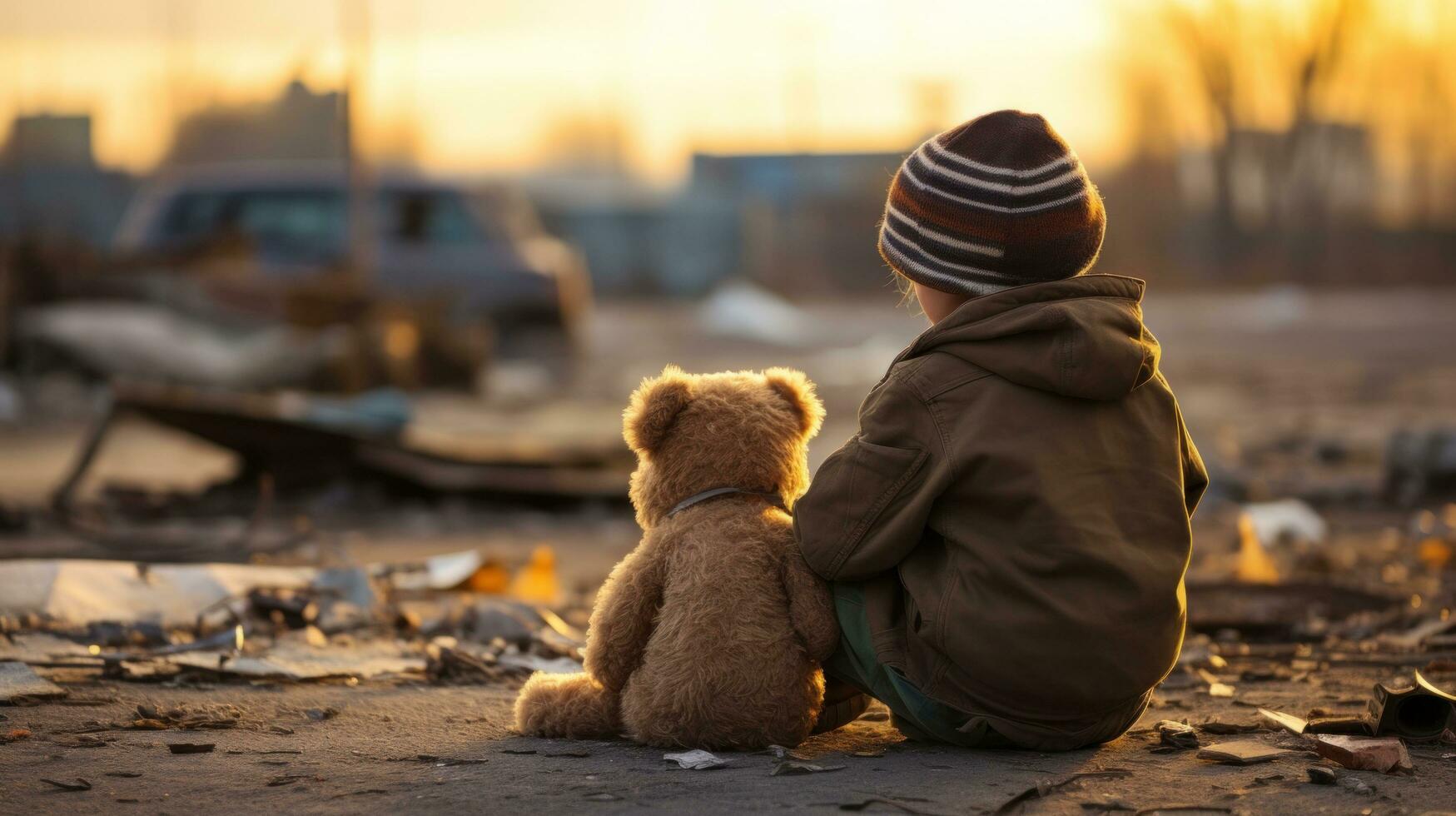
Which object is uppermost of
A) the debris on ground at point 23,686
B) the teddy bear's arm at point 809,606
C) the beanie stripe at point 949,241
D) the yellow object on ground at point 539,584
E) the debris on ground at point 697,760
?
the beanie stripe at point 949,241

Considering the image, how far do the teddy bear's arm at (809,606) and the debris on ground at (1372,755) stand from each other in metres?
0.90

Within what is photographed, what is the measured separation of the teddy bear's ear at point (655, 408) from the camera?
9.18 feet

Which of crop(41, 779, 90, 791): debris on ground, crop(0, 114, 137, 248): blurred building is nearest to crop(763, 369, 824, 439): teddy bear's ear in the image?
crop(41, 779, 90, 791): debris on ground

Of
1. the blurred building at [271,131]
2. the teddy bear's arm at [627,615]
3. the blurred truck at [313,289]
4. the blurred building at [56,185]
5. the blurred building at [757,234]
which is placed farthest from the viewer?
the blurred building at [757,234]

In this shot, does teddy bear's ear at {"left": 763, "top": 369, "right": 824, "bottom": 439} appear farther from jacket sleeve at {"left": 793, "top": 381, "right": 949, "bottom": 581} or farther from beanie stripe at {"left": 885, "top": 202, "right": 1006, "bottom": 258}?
beanie stripe at {"left": 885, "top": 202, "right": 1006, "bottom": 258}

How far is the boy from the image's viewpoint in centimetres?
254

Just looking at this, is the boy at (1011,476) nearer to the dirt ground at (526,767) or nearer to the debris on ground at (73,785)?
the dirt ground at (526,767)

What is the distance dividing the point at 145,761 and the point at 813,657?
1.21m

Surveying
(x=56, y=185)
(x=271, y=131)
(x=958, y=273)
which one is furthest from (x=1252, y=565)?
(x=56, y=185)

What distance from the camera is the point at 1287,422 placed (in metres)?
11.6

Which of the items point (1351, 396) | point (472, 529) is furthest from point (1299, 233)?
point (472, 529)

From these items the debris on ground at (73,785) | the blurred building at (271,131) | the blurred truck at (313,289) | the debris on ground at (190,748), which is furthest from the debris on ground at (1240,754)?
the blurred building at (271,131)

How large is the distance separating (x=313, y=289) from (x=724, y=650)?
1016 cm

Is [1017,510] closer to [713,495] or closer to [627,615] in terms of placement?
[713,495]
